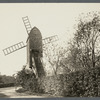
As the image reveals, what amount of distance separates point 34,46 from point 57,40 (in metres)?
2.16

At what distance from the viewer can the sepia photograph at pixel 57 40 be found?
11.2m

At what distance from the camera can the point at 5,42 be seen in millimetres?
11336

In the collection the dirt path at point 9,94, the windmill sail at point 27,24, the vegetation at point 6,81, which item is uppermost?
the windmill sail at point 27,24

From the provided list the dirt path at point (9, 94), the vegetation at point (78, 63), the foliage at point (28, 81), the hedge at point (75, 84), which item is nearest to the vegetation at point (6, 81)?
the dirt path at point (9, 94)

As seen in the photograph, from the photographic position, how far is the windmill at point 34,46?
1146 centimetres

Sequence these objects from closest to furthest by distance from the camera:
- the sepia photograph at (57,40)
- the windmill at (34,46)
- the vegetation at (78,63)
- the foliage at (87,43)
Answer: the vegetation at (78,63)
the sepia photograph at (57,40)
the windmill at (34,46)
the foliage at (87,43)

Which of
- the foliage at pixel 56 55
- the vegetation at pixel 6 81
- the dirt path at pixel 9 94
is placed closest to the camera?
the dirt path at pixel 9 94

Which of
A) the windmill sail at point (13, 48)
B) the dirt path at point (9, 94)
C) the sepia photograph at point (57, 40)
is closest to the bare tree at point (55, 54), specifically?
the sepia photograph at point (57, 40)

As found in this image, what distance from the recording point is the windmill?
1146 cm

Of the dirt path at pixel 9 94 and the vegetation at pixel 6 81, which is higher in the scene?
the vegetation at pixel 6 81

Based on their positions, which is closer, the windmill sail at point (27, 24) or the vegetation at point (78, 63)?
the vegetation at point (78, 63)

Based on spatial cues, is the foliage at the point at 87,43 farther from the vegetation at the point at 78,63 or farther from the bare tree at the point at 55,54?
the bare tree at the point at 55,54

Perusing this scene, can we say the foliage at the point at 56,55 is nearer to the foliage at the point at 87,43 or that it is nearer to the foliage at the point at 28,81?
the foliage at the point at 87,43

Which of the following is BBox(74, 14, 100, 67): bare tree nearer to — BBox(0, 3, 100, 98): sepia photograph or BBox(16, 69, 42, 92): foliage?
BBox(0, 3, 100, 98): sepia photograph
